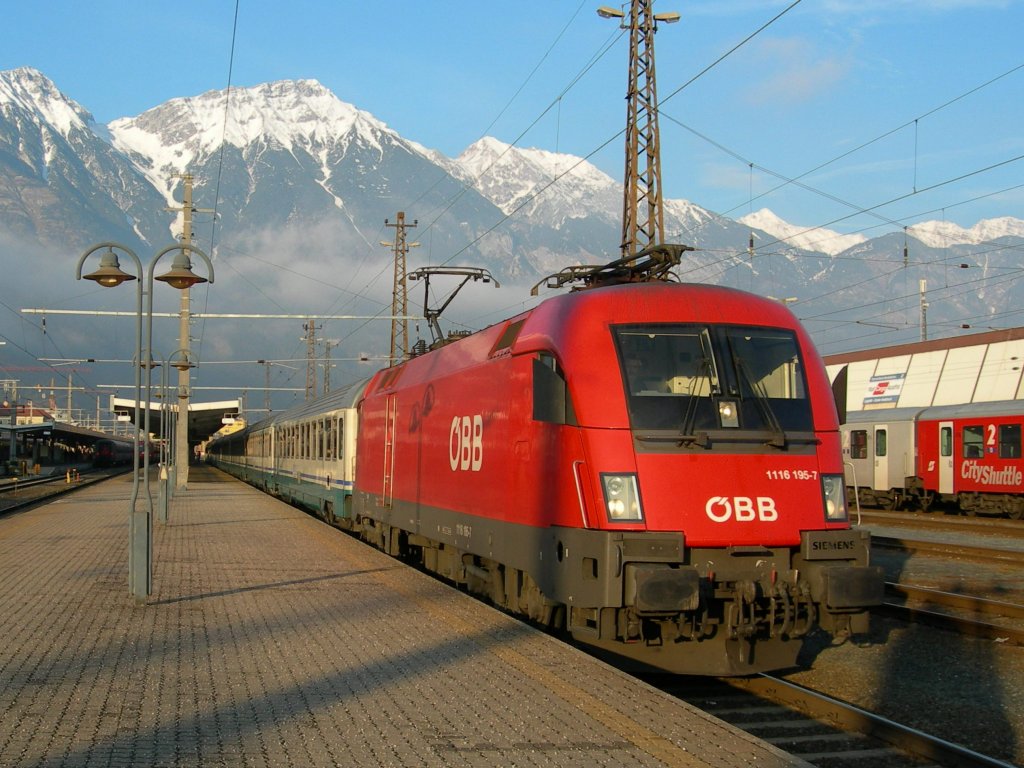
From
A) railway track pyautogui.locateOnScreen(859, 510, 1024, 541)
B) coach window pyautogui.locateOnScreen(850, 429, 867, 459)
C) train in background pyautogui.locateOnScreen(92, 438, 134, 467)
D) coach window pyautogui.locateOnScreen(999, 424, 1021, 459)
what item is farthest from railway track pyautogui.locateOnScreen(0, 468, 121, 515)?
train in background pyautogui.locateOnScreen(92, 438, 134, 467)

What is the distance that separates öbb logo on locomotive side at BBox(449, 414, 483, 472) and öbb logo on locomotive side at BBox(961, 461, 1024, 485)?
18.6 m

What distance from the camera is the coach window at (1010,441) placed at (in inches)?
1027

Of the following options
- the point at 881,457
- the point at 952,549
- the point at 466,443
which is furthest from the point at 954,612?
the point at 881,457

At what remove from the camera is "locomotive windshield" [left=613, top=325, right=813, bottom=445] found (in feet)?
28.4

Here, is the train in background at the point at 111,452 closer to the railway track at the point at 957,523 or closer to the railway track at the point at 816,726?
the railway track at the point at 957,523

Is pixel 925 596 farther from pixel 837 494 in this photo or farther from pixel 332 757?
pixel 332 757

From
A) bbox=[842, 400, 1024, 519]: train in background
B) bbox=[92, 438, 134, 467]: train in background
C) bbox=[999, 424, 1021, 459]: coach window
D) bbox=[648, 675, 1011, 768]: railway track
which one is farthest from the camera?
bbox=[92, 438, 134, 467]: train in background

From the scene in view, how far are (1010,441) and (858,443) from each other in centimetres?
650

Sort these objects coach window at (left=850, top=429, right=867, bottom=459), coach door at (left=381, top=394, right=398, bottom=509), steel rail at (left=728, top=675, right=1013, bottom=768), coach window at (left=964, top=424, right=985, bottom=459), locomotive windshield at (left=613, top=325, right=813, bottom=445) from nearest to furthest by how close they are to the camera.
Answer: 1. steel rail at (left=728, top=675, right=1013, bottom=768)
2. locomotive windshield at (left=613, top=325, right=813, bottom=445)
3. coach door at (left=381, top=394, right=398, bottom=509)
4. coach window at (left=964, top=424, right=985, bottom=459)
5. coach window at (left=850, top=429, right=867, bottom=459)

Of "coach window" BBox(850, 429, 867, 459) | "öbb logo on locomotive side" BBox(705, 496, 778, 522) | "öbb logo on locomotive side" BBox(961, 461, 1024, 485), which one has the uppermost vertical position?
"coach window" BBox(850, 429, 867, 459)

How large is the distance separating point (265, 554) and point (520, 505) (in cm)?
897

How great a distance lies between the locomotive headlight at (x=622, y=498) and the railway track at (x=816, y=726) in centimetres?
151

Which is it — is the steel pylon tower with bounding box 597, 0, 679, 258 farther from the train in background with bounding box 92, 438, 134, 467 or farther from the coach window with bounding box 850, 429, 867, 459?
the train in background with bounding box 92, 438, 134, 467

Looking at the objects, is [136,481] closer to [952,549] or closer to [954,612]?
[954,612]
